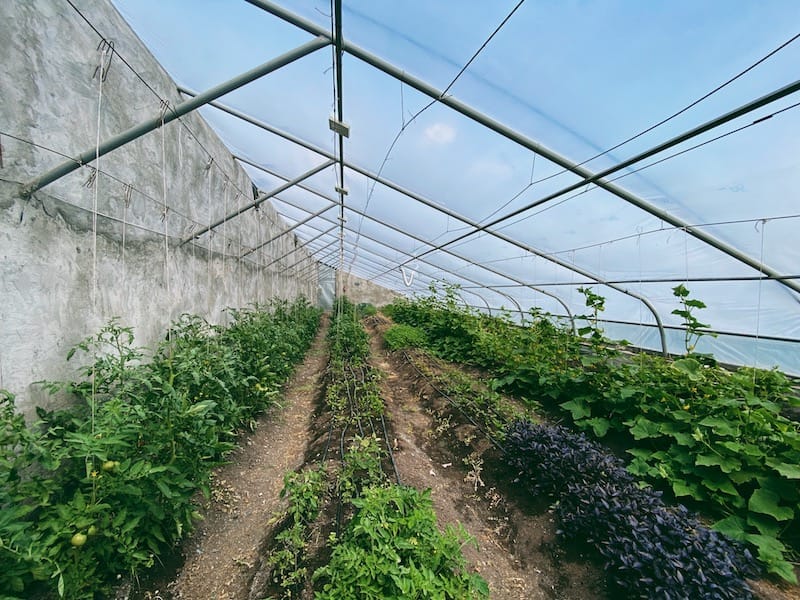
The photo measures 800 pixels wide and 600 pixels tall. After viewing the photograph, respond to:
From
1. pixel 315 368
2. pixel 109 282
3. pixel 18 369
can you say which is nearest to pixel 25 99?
pixel 109 282

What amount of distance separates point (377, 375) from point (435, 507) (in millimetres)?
2955

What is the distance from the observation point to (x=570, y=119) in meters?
3.29

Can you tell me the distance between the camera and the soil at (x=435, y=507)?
2049 millimetres

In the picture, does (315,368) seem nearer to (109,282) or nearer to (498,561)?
(109,282)

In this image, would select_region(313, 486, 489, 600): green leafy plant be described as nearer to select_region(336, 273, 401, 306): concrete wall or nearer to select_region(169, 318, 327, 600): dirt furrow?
select_region(169, 318, 327, 600): dirt furrow

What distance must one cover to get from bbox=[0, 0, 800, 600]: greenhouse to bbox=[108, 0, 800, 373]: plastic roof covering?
0.03m

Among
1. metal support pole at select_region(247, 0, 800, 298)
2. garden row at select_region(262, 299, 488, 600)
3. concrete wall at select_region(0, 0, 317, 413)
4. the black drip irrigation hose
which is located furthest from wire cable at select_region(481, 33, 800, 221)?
concrete wall at select_region(0, 0, 317, 413)

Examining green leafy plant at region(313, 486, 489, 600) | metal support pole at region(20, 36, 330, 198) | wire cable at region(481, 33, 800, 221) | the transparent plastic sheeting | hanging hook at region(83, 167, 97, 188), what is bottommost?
green leafy plant at region(313, 486, 489, 600)

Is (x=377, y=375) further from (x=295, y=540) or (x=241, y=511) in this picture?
(x=295, y=540)

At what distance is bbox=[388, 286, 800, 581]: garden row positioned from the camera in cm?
206

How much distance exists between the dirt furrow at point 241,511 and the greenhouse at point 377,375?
0.02 metres

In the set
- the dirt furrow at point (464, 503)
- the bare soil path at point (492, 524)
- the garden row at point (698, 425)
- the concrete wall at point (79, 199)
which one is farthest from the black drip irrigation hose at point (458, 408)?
the concrete wall at point (79, 199)

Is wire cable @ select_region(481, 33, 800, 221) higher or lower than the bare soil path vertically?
higher

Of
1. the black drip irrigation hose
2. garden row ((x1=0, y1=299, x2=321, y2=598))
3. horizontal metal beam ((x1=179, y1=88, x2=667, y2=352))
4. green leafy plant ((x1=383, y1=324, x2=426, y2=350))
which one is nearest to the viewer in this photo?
garden row ((x1=0, y1=299, x2=321, y2=598))
